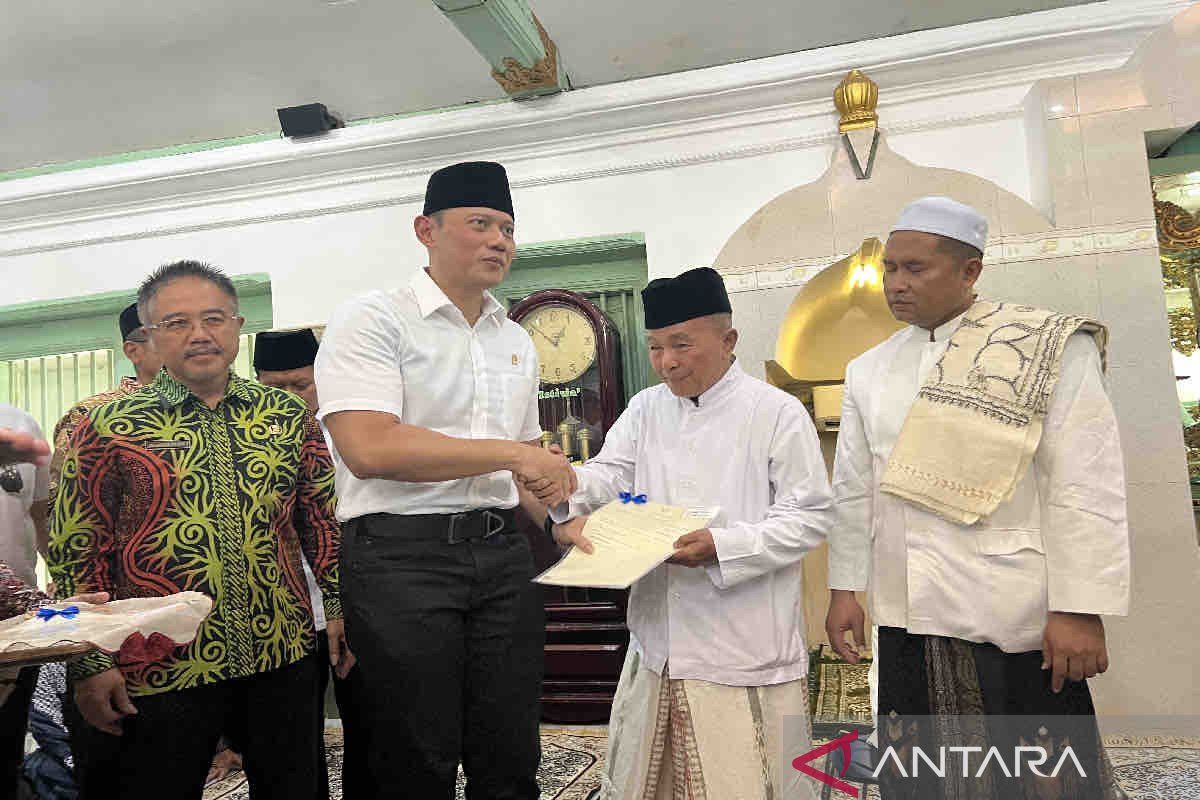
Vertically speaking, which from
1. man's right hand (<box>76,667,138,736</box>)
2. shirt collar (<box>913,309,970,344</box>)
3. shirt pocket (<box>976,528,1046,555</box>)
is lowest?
man's right hand (<box>76,667,138,736</box>)

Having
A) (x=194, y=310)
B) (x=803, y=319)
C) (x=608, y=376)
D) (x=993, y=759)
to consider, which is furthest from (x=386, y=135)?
(x=993, y=759)

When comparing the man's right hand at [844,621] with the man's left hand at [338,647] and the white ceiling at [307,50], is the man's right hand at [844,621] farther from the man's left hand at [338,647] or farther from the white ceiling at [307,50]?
the white ceiling at [307,50]

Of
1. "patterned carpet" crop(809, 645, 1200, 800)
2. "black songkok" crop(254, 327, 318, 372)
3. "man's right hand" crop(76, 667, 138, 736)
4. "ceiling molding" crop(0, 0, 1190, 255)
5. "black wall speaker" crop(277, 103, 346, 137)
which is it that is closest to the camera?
"man's right hand" crop(76, 667, 138, 736)

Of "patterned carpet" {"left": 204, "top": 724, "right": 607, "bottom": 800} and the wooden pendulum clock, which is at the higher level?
the wooden pendulum clock

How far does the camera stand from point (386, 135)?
16.3 feet

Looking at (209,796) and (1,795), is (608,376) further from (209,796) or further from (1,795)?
(1,795)

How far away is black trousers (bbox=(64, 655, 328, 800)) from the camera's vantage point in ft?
5.89

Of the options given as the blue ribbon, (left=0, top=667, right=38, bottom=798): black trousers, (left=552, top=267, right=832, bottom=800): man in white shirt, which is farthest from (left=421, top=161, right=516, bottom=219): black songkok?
(left=0, top=667, right=38, bottom=798): black trousers

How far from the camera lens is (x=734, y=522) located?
222 cm

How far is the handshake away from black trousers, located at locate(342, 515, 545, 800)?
0.44 ft

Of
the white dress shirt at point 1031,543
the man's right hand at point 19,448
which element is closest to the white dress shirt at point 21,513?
the man's right hand at point 19,448

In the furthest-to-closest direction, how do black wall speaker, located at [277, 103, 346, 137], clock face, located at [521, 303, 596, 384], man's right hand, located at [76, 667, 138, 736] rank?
black wall speaker, located at [277, 103, 346, 137] < clock face, located at [521, 303, 596, 384] < man's right hand, located at [76, 667, 138, 736]

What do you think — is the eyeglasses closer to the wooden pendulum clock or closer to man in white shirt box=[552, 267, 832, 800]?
man in white shirt box=[552, 267, 832, 800]

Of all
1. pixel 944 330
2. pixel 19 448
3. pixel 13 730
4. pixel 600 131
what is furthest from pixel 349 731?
pixel 600 131
